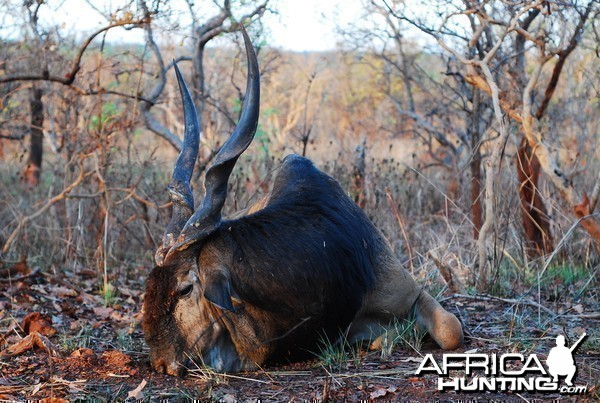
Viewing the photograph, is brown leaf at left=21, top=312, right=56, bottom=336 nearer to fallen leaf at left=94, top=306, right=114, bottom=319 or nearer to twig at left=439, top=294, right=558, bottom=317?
fallen leaf at left=94, top=306, right=114, bottom=319

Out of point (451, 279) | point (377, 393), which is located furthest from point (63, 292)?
point (377, 393)

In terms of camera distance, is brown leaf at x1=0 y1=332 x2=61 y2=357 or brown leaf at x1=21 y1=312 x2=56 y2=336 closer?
brown leaf at x1=0 y1=332 x2=61 y2=357

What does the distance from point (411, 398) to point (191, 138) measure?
1.96 m

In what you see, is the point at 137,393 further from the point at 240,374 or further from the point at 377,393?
the point at 377,393

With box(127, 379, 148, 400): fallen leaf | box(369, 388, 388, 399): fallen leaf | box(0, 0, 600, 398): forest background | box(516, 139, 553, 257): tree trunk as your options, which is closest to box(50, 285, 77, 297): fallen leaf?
box(0, 0, 600, 398): forest background

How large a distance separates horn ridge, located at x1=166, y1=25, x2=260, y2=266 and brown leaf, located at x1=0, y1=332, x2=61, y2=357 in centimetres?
107

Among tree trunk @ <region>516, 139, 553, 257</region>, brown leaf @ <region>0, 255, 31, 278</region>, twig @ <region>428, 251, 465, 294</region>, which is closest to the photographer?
twig @ <region>428, 251, 465, 294</region>

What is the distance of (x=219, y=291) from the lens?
3.81m

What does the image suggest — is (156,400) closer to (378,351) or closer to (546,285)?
(378,351)

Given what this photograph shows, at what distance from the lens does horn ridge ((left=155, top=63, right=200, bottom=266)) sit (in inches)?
159

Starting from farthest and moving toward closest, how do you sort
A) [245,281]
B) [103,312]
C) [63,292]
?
[63,292] → [103,312] → [245,281]

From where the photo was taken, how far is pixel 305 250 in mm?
4211

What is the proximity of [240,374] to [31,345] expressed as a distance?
1372 millimetres

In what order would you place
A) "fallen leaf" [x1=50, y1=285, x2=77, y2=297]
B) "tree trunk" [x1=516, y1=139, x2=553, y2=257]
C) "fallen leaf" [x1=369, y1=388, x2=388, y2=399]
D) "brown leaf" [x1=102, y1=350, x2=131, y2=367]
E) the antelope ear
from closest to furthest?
"fallen leaf" [x1=369, y1=388, x2=388, y2=399] < the antelope ear < "brown leaf" [x1=102, y1=350, x2=131, y2=367] < "fallen leaf" [x1=50, y1=285, x2=77, y2=297] < "tree trunk" [x1=516, y1=139, x2=553, y2=257]
